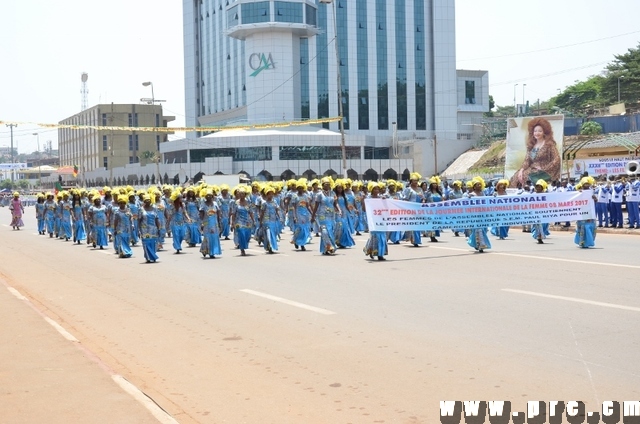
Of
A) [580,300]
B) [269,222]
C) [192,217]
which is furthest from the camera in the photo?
[192,217]

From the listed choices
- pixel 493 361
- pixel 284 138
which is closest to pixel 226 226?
pixel 493 361

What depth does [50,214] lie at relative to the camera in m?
35.1

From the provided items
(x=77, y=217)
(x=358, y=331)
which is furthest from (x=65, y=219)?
(x=358, y=331)

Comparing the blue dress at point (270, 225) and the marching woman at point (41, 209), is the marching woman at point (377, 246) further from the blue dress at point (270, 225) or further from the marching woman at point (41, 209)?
the marching woman at point (41, 209)

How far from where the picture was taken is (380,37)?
96438 mm

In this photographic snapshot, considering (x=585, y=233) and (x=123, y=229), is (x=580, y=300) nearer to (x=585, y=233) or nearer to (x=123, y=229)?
(x=585, y=233)

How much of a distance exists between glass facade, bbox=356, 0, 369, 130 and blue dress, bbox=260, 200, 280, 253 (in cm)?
7541

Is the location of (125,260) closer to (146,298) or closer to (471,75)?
(146,298)

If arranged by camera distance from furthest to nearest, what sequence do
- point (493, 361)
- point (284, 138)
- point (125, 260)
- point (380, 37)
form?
1. point (380, 37)
2. point (284, 138)
3. point (125, 260)
4. point (493, 361)

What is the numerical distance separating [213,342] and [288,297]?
3.32 m

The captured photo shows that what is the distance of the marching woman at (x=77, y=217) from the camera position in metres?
30.5

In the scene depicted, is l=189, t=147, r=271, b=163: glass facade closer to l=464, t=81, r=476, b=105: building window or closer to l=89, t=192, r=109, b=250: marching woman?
l=464, t=81, r=476, b=105: building window

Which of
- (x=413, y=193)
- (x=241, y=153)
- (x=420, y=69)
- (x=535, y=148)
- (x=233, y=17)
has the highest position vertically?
(x=233, y=17)

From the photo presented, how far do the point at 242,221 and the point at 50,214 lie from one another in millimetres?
16621
